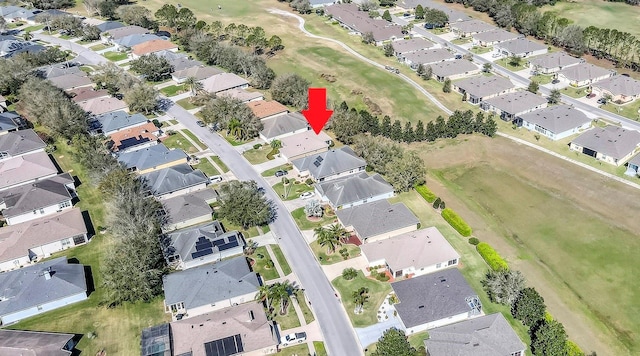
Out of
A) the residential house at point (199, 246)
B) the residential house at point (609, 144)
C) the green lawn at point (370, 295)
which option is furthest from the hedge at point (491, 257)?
the residential house at point (609, 144)

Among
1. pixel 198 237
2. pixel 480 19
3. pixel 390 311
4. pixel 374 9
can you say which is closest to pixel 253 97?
pixel 198 237

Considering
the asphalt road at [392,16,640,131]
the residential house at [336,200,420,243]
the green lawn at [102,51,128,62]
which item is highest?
the green lawn at [102,51,128,62]

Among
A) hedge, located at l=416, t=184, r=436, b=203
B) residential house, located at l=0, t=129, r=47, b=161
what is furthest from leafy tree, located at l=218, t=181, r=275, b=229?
residential house, located at l=0, t=129, r=47, b=161

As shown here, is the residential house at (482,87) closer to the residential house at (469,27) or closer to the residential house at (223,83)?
the residential house at (469,27)

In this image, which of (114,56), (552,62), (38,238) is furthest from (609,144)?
(114,56)

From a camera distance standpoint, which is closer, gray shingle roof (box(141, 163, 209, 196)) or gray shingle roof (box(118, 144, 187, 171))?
gray shingle roof (box(141, 163, 209, 196))

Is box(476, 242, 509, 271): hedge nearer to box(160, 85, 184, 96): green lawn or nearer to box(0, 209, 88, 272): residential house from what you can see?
box(0, 209, 88, 272): residential house
